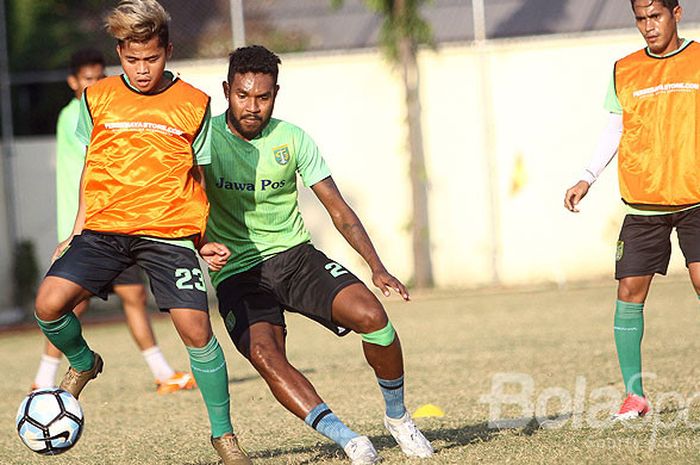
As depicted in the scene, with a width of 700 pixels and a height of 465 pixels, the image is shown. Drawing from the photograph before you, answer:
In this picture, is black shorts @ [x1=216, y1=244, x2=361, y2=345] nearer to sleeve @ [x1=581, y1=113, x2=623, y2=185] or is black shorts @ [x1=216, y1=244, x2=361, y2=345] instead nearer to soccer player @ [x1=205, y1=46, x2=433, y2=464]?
soccer player @ [x1=205, y1=46, x2=433, y2=464]

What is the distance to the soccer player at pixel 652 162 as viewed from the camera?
20.9 feet

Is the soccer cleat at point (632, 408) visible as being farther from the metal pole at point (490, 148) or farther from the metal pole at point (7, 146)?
the metal pole at point (7, 146)

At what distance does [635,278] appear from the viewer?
652 cm

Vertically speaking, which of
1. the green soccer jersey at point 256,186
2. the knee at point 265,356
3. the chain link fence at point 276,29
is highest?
the chain link fence at point 276,29

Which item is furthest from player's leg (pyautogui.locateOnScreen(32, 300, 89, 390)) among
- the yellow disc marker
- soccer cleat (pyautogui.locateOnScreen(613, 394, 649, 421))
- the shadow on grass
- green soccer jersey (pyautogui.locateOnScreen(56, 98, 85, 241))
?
soccer cleat (pyautogui.locateOnScreen(613, 394, 649, 421))

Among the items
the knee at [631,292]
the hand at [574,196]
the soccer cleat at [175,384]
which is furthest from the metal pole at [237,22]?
the knee at [631,292]

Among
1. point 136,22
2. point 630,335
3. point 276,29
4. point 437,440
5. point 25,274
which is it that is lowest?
point 25,274

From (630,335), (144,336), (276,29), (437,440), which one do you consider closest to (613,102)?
(630,335)

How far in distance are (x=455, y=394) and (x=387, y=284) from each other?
2.57 m

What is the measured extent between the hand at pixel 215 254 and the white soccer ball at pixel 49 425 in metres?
0.85

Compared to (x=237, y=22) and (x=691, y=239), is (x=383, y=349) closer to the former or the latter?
(x=691, y=239)

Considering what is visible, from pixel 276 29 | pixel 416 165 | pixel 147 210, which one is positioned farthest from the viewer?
pixel 276 29

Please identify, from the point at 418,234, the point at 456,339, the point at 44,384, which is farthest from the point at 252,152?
the point at 418,234

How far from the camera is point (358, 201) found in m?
17.5
